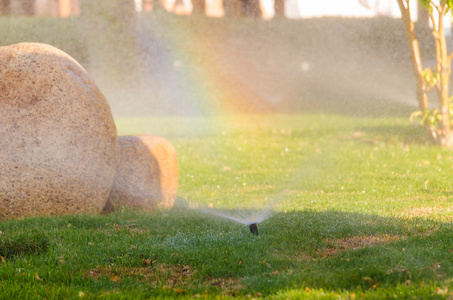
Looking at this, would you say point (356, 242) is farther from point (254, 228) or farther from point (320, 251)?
point (254, 228)

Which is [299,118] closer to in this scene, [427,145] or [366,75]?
[366,75]

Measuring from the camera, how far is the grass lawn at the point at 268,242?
3.83 metres

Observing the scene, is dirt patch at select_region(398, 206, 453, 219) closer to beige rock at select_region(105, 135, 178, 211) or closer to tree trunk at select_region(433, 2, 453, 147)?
beige rock at select_region(105, 135, 178, 211)

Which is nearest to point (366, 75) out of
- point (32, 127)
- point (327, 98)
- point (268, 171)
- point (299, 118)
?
point (327, 98)

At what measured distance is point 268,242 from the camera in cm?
492

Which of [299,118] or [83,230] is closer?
[83,230]

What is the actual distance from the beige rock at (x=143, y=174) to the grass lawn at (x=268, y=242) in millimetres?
319

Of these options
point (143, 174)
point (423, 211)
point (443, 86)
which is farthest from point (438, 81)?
point (143, 174)

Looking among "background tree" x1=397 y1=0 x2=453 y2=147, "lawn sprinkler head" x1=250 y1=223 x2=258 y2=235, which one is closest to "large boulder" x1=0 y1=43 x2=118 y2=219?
"lawn sprinkler head" x1=250 y1=223 x2=258 y2=235

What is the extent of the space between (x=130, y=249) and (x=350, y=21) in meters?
18.3

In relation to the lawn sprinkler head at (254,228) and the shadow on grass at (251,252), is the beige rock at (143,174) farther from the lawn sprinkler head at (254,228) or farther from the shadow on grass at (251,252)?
the lawn sprinkler head at (254,228)

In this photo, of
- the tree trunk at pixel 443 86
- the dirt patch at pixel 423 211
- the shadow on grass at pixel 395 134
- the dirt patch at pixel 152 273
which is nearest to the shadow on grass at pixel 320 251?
the dirt patch at pixel 152 273

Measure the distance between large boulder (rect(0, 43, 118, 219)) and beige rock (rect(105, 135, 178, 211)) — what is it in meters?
0.47

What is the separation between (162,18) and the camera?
2173cm
